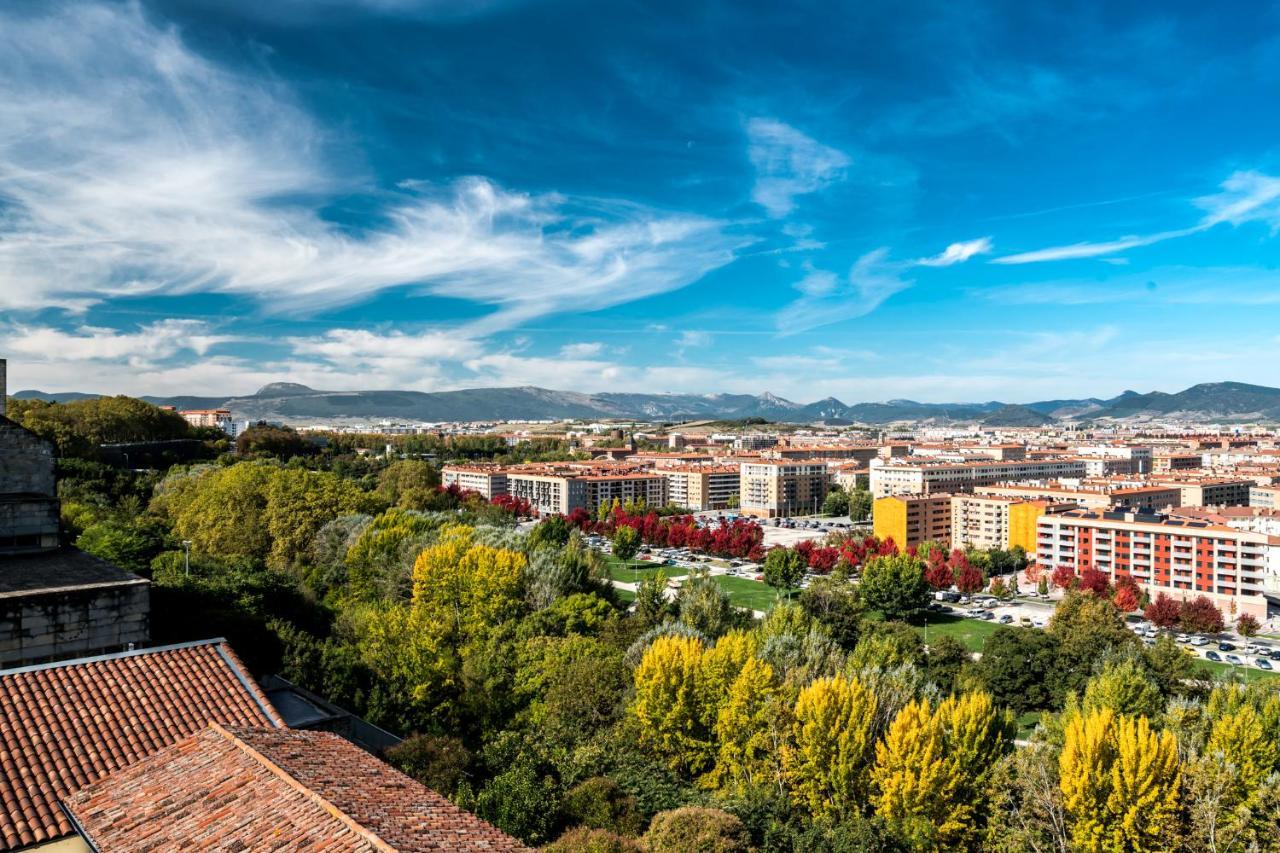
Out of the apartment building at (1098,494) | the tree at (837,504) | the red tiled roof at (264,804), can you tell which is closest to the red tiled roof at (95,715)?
the red tiled roof at (264,804)

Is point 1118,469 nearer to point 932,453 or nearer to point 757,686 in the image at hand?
point 932,453

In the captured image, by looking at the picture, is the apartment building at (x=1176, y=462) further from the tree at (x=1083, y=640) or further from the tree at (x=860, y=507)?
the tree at (x=1083, y=640)

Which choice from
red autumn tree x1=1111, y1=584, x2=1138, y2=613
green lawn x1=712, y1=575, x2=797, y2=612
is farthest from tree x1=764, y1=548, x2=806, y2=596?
red autumn tree x1=1111, y1=584, x2=1138, y2=613

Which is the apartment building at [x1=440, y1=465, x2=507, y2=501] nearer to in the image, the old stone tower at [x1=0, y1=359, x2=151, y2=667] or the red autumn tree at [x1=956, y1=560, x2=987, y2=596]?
the red autumn tree at [x1=956, y1=560, x2=987, y2=596]

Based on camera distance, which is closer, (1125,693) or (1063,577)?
(1125,693)

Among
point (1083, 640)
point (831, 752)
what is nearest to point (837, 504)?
point (1083, 640)

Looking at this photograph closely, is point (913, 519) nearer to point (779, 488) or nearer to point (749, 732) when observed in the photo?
point (779, 488)
